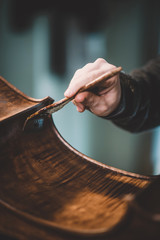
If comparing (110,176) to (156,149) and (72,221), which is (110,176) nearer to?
(72,221)

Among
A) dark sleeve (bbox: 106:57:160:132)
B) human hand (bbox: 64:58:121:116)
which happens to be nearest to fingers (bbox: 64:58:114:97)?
human hand (bbox: 64:58:121:116)

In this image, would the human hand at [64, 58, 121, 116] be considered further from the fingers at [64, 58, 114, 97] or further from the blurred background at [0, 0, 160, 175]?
the blurred background at [0, 0, 160, 175]

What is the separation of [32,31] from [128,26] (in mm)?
1076

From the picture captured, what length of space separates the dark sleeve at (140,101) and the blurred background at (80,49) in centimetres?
145

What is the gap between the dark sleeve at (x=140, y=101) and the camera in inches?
33.6

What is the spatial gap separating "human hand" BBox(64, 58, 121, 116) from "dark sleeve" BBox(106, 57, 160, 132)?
0.20 feet

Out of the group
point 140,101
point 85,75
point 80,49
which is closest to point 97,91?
point 85,75

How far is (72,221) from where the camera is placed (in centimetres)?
36

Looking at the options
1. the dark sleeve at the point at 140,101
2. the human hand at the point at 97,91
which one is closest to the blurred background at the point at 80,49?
the dark sleeve at the point at 140,101

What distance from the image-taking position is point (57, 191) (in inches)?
17.9

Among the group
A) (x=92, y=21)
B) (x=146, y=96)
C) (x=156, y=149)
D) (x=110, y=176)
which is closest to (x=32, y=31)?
(x=92, y=21)

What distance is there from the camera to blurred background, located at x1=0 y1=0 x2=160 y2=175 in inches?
90.7

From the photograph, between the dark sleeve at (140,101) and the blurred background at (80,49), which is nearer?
the dark sleeve at (140,101)

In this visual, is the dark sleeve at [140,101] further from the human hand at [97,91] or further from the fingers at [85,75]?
the fingers at [85,75]
